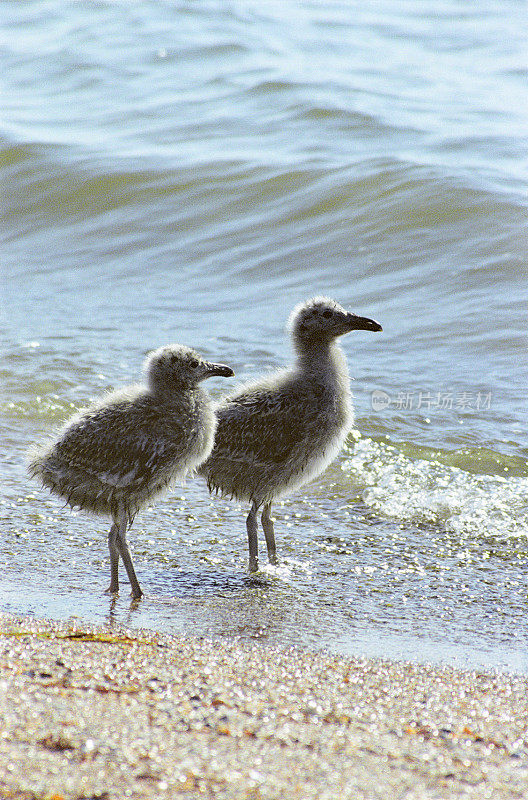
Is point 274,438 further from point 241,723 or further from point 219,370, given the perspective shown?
point 241,723

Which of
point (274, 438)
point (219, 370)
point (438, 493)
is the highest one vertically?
point (219, 370)

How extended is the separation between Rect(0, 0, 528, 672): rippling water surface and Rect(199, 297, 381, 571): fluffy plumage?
1.28 ft

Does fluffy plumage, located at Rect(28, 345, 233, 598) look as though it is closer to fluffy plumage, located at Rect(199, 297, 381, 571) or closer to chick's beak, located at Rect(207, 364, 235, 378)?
chick's beak, located at Rect(207, 364, 235, 378)

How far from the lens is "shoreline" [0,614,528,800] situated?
3133 millimetres

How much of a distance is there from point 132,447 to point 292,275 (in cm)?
763

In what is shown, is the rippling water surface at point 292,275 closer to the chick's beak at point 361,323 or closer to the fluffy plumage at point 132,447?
the fluffy plumage at point 132,447

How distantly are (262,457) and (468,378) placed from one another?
394 centimetres

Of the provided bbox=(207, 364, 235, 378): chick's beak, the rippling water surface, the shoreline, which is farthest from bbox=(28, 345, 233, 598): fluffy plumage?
the shoreline

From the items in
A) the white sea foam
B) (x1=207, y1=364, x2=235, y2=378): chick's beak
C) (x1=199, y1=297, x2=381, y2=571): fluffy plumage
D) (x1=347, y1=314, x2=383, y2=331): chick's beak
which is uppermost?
(x1=347, y1=314, x2=383, y2=331): chick's beak

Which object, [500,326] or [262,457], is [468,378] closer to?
[500,326]

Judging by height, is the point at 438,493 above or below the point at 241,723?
below

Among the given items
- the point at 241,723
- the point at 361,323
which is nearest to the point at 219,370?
the point at 361,323

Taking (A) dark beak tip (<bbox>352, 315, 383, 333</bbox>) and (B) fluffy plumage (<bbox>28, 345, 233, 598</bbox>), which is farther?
(A) dark beak tip (<bbox>352, 315, 383, 333</bbox>)

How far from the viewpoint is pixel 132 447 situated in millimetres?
5762
